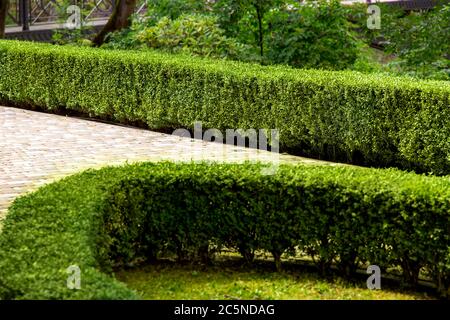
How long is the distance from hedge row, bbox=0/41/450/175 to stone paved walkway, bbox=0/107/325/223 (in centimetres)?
37

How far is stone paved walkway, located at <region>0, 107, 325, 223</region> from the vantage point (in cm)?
999

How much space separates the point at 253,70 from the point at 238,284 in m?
6.28

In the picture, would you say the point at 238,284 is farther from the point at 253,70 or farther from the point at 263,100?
the point at 253,70

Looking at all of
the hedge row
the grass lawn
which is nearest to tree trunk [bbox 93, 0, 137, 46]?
the hedge row

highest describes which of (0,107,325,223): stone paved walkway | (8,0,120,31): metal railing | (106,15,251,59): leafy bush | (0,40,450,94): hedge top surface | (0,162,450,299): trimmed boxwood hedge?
(8,0,120,31): metal railing

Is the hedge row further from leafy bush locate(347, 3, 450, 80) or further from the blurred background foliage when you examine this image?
leafy bush locate(347, 3, 450, 80)

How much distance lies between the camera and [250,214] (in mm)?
6883

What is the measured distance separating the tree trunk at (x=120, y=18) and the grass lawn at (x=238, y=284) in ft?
41.6

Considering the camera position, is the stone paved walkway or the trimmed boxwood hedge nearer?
the trimmed boxwood hedge

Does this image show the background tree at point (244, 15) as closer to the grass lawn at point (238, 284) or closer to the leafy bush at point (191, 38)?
the leafy bush at point (191, 38)

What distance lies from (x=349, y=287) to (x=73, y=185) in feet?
7.10

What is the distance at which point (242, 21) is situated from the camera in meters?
15.9
